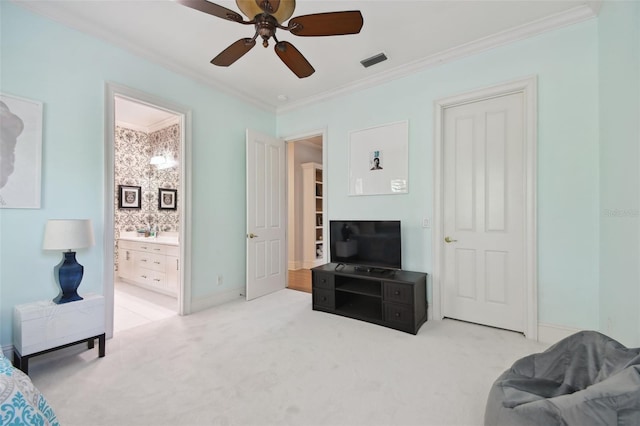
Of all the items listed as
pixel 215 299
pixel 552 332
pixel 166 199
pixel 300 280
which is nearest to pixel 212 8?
pixel 215 299

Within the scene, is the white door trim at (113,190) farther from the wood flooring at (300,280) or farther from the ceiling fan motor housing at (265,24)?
the ceiling fan motor housing at (265,24)

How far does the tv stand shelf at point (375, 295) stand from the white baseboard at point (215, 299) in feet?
3.68

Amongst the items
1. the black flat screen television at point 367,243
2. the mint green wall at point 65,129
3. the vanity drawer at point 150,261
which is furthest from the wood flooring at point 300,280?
the vanity drawer at point 150,261

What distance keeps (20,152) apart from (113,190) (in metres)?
0.66

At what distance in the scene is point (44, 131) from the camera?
90.8 inches

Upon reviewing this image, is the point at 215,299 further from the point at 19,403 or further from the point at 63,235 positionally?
the point at 19,403

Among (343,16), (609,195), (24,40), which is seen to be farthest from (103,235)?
(609,195)

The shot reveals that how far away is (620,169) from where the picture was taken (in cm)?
196

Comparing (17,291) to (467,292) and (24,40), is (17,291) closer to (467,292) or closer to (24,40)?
(24,40)

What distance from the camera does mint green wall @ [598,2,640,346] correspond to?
1.75 m

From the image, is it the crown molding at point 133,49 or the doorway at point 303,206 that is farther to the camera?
the doorway at point 303,206

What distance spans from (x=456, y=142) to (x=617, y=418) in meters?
2.56

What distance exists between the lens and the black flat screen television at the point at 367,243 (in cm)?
309

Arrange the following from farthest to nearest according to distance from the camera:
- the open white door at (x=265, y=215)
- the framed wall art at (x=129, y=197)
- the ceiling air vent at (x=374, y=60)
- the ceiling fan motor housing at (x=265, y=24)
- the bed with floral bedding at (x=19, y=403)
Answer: the framed wall art at (x=129, y=197)
the open white door at (x=265, y=215)
the ceiling air vent at (x=374, y=60)
the ceiling fan motor housing at (x=265, y=24)
the bed with floral bedding at (x=19, y=403)
